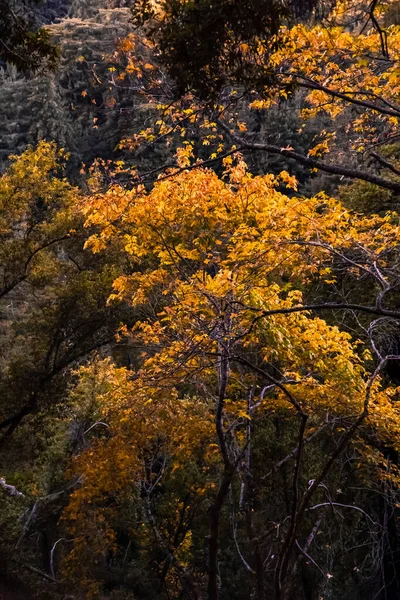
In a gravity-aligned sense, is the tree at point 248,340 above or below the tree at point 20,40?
below

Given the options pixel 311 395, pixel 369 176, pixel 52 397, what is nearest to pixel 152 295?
pixel 311 395

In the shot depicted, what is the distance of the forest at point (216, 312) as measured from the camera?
13.6 feet

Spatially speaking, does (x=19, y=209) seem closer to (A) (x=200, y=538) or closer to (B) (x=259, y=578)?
(B) (x=259, y=578)

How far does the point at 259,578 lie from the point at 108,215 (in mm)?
4434

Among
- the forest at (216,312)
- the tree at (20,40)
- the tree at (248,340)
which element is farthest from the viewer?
the tree at (248,340)

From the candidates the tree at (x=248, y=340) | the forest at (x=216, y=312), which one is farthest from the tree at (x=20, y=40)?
the tree at (x=248, y=340)

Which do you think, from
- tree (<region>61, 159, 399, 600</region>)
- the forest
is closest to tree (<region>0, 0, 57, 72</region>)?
the forest

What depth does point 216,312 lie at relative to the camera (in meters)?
5.44

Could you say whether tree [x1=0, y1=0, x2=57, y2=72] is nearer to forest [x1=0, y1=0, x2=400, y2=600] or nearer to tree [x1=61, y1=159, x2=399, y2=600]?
forest [x1=0, y1=0, x2=400, y2=600]

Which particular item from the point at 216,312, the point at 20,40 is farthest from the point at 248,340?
the point at 20,40

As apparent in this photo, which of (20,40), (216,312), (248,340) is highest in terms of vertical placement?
(20,40)

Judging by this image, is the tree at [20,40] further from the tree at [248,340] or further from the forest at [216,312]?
the tree at [248,340]

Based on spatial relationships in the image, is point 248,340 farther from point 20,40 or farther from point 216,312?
point 20,40

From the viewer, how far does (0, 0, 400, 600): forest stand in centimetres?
416
